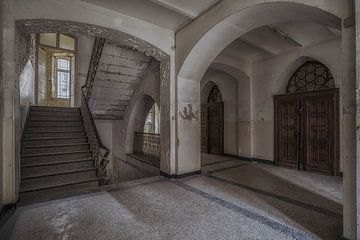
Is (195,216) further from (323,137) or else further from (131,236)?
(323,137)

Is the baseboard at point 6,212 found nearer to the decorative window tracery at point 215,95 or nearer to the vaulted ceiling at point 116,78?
the vaulted ceiling at point 116,78

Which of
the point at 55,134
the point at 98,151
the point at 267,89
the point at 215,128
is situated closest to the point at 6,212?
the point at 98,151

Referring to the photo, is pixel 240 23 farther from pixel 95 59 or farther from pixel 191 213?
pixel 95 59

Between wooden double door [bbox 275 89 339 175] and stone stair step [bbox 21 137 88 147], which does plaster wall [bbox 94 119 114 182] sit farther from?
wooden double door [bbox 275 89 339 175]

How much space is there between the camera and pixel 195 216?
9.34ft

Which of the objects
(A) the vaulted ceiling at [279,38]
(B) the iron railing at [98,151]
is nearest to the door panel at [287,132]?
(A) the vaulted ceiling at [279,38]

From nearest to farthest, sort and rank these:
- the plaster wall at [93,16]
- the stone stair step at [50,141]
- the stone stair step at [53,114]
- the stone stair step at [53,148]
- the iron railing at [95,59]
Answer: the plaster wall at [93,16] < the stone stair step at [53,148] < the stone stair step at [50,141] < the iron railing at [95,59] < the stone stair step at [53,114]

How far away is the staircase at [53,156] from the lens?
4.38 m

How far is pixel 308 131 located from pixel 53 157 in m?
6.75

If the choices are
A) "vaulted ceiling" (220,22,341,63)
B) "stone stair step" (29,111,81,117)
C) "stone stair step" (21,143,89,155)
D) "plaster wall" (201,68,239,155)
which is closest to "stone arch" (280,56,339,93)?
"vaulted ceiling" (220,22,341,63)

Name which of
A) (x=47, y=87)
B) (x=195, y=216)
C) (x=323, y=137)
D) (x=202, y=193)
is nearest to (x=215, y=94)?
(x=323, y=137)

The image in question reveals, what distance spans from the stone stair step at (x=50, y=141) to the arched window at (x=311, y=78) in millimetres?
6427

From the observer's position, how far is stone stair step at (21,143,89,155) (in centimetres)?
493

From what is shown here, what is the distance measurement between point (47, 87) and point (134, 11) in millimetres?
8676
